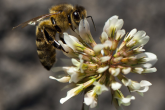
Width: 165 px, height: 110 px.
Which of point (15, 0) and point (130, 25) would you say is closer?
point (130, 25)

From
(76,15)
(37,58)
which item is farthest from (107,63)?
(37,58)

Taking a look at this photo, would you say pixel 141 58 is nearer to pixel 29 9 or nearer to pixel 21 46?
pixel 21 46

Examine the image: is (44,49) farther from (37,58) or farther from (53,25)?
(37,58)

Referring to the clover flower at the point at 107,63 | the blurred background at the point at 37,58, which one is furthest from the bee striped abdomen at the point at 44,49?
the blurred background at the point at 37,58

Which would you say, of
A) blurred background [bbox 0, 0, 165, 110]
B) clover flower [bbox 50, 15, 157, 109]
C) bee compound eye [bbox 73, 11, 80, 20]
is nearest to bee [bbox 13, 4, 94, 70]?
bee compound eye [bbox 73, 11, 80, 20]

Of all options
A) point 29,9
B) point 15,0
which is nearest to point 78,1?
point 29,9

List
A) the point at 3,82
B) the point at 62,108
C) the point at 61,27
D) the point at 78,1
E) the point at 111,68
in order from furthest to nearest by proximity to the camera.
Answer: the point at 78,1 < the point at 3,82 < the point at 62,108 < the point at 61,27 < the point at 111,68

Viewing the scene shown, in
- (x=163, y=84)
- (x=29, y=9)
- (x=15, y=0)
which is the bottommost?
(x=163, y=84)

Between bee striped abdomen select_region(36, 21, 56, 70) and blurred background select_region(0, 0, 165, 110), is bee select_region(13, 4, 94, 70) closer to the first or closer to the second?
bee striped abdomen select_region(36, 21, 56, 70)
